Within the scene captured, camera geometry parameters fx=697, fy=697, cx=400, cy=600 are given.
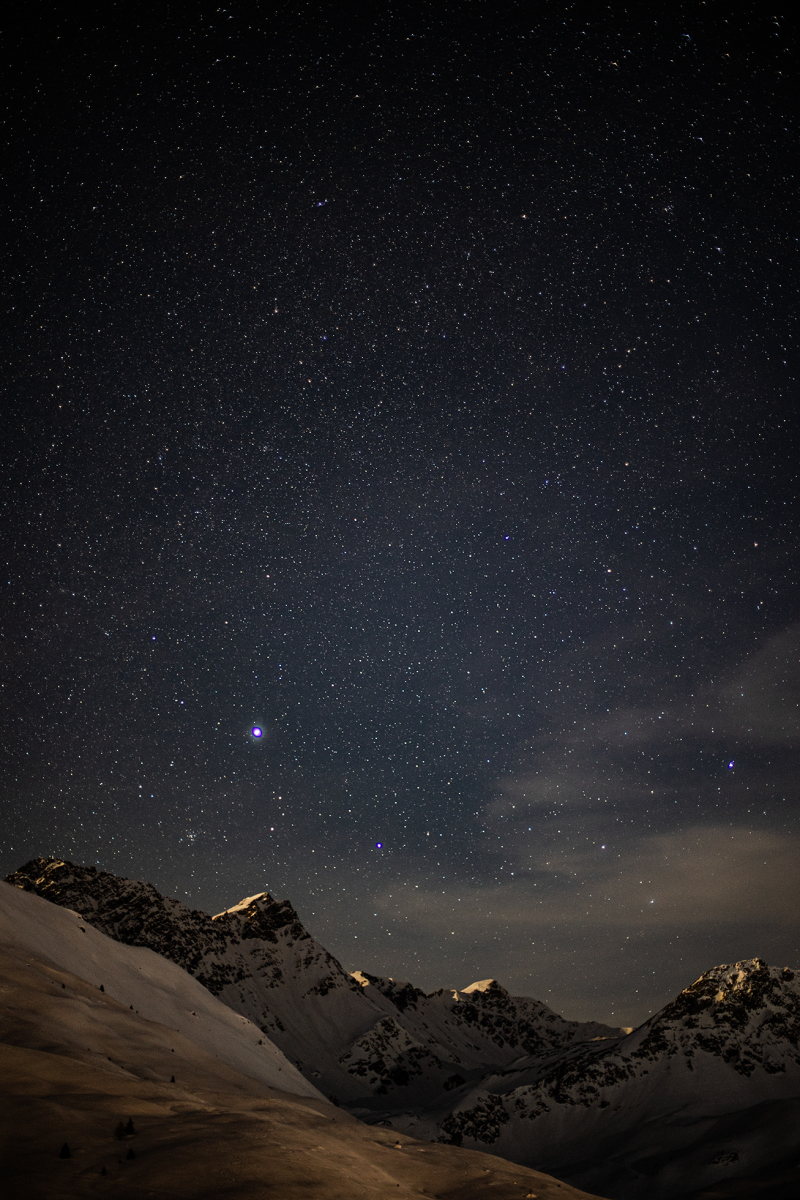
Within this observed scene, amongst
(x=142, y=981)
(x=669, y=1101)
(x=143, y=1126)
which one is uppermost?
(x=143, y=1126)

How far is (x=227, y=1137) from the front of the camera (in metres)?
12.0

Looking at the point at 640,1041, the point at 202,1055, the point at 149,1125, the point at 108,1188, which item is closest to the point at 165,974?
the point at 202,1055

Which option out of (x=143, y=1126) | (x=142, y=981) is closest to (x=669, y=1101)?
(x=142, y=981)

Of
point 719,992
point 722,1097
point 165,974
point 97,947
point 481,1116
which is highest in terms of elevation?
point 97,947

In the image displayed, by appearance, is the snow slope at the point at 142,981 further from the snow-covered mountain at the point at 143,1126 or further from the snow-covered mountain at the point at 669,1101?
the snow-covered mountain at the point at 669,1101

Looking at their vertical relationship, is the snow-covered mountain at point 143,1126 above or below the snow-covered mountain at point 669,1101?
above

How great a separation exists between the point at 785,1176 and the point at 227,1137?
104445mm

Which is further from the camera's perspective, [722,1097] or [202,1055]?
[722,1097]

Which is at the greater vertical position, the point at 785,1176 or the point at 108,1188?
the point at 108,1188

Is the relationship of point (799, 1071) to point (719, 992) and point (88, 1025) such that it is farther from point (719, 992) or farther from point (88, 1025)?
point (88, 1025)

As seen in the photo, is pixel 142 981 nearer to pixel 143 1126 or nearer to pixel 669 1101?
pixel 143 1126

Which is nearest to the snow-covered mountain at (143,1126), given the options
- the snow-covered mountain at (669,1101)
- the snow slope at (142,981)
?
the snow slope at (142,981)

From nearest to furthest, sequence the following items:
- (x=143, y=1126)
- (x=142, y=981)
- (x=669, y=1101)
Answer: (x=143, y=1126) < (x=142, y=981) < (x=669, y=1101)

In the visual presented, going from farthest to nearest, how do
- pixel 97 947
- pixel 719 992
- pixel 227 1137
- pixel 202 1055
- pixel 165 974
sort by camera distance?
pixel 719 992, pixel 165 974, pixel 97 947, pixel 202 1055, pixel 227 1137
